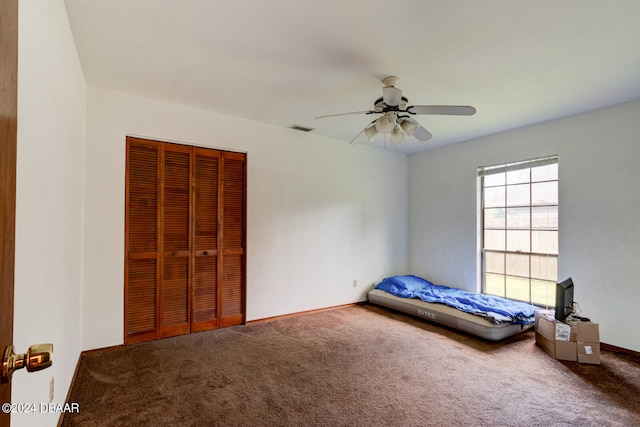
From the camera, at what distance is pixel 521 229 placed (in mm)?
4371

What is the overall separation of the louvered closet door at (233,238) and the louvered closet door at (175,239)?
0.42 meters

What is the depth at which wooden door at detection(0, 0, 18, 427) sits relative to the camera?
67 cm

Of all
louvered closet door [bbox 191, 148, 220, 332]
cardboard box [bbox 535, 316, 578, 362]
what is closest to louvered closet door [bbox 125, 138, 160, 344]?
louvered closet door [bbox 191, 148, 220, 332]

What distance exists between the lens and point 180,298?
3.62 m

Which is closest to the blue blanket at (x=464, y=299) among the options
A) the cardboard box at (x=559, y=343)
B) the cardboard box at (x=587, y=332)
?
the cardboard box at (x=559, y=343)

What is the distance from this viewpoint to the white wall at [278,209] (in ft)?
10.3

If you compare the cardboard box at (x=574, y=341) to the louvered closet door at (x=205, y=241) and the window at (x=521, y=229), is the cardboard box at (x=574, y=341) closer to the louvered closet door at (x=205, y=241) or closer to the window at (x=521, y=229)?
the window at (x=521, y=229)

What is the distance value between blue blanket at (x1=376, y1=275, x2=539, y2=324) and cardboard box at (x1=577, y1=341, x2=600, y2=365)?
66 centimetres

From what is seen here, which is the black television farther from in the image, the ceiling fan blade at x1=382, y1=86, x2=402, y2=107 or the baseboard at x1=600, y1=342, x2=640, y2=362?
the ceiling fan blade at x1=382, y1=86, x2=402, y2=107

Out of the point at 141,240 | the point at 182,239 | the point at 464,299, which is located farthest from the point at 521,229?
the point at 141,240

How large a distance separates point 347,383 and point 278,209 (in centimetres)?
240

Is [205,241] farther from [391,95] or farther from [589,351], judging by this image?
[589,351]

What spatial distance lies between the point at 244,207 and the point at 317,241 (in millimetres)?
1234

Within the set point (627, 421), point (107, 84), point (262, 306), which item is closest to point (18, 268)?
point (107, 84)
